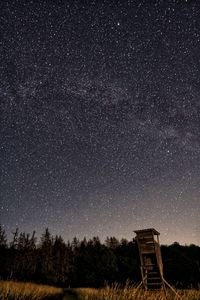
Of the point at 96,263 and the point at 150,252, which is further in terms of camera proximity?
the point at 96,263

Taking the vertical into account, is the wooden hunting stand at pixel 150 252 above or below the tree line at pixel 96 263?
below

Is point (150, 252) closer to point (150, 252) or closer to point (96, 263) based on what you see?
point (150, 252)

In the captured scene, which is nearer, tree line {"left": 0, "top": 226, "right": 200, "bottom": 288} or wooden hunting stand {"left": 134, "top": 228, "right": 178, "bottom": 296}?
wooden hunting stand {"left": 134, "top": 228, "right": 178, "bottom": 296}

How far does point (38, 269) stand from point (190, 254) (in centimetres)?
4485

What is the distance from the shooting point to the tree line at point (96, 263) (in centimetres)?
3825

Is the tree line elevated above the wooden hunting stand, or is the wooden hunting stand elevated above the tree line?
the tree line

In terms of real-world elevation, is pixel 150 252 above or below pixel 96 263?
below

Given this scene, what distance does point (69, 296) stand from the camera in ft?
6.33

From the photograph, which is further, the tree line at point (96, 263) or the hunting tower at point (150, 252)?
the tree line at point (96, 263)

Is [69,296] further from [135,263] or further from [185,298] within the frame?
[135,263]

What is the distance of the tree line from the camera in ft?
125

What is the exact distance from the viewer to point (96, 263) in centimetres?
5197

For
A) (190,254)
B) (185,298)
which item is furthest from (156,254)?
(190,254)

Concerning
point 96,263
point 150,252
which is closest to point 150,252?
point 150,252
